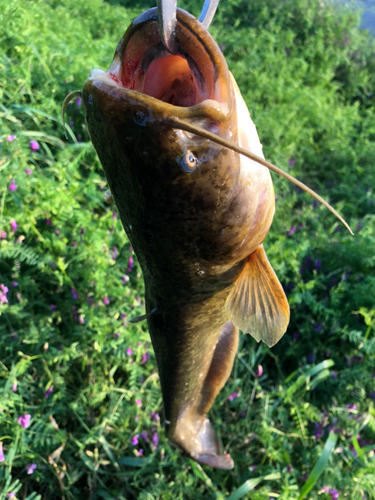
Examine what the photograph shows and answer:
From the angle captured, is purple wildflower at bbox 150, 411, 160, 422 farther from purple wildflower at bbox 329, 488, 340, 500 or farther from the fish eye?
the fish eye

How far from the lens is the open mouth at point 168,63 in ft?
2.27

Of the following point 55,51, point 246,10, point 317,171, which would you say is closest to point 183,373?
point 55,51

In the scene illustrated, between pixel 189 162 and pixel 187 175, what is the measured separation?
0.10 feet

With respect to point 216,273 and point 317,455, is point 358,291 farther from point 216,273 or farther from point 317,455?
point 216,273

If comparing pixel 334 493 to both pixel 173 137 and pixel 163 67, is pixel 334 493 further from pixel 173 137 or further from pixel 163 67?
pixel 163 67

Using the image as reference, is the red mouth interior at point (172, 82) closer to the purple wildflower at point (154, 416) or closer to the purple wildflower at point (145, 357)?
the purple wildflower at point (145, 357)

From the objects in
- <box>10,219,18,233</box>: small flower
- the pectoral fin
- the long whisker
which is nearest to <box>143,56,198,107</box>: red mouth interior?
the long whisker

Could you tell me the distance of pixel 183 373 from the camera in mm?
1479

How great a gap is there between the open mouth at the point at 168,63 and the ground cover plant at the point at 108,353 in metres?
1.42

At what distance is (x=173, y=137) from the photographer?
713 millimetres

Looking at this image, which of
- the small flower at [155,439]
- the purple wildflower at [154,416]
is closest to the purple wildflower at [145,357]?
the purple wildflower at [154,416]

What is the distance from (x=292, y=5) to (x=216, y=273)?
24.8 ft

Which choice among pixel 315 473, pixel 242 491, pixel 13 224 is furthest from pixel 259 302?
pixel 13 224

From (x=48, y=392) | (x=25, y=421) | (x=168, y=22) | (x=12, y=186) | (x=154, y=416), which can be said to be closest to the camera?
(x=168, y=22)
